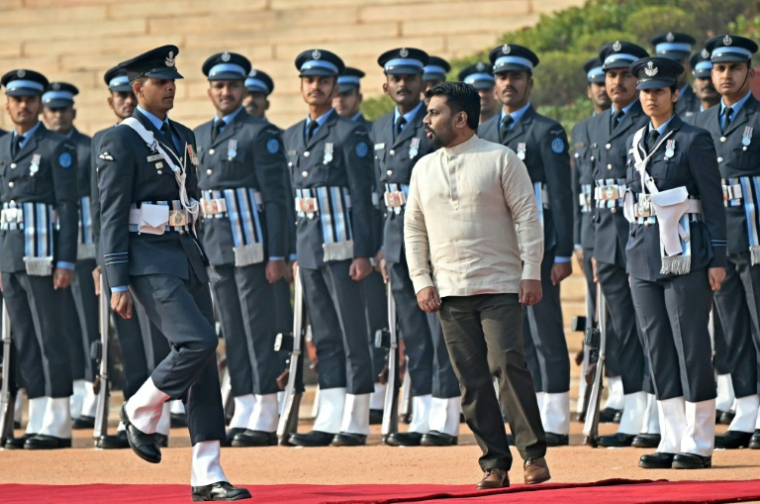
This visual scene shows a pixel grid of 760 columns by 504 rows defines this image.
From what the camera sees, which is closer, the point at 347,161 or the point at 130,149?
the point at 130,149

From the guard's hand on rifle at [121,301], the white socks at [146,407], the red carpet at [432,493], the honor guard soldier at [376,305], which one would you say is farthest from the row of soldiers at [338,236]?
the white socks at [146,407]

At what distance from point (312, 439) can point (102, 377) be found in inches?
62.7

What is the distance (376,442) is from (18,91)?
348cm

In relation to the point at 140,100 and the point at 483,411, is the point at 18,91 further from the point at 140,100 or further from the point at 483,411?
the point at 483,411

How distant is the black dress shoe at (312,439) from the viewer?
1148 centimetres

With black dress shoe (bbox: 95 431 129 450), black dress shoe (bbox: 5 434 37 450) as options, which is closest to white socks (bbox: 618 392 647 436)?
black dress shoe (bbox: 95 431 129 450)

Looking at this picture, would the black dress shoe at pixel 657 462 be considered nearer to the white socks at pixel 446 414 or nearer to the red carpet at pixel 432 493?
the red carpet at pixel 432 493

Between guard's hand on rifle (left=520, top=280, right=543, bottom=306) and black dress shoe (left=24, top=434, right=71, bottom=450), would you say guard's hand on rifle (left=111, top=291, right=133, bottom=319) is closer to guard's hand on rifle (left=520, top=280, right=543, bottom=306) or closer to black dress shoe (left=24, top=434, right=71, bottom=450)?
guard's hand on rifle (left=520, top=280, right=543, bottom=306)

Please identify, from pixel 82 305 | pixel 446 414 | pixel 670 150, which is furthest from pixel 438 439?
pixel 82 305

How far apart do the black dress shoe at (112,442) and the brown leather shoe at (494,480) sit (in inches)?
159

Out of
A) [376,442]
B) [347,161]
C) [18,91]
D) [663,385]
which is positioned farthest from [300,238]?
[663,385]

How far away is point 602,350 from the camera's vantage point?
11.1 m

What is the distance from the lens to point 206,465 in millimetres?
8164

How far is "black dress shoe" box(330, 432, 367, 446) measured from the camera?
37.4 feet
